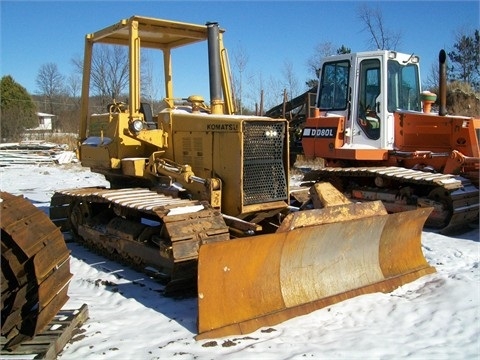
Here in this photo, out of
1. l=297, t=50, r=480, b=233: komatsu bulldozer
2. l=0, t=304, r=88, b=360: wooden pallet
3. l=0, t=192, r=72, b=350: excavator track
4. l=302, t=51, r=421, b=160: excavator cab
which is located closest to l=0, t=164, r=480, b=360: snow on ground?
l=0, t=304, r=88, b=360: wooden pallet

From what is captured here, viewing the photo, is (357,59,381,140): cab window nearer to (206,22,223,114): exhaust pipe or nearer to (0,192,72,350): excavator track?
(206,22,223,114): exhaust pipe

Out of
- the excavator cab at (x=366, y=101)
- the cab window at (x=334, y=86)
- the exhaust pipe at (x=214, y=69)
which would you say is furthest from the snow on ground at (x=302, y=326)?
the cab window at (x=334, y=86)

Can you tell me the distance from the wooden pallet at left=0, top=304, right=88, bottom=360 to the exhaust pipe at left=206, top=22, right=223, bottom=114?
138 inches

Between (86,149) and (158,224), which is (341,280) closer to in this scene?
(158,224)

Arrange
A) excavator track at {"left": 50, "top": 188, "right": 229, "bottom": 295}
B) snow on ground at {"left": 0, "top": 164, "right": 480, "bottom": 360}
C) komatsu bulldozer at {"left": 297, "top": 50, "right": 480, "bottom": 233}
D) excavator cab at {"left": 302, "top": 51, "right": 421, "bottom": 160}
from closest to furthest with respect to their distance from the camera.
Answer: snow on ground at {"left": 0, "top": 164, "right": 480, "bottom": 360}, excavator track at {"left": 50, "top": 188, "right": 229, "bottom": 295}, komatsu bulldozer at {"left": 297, "top": 50, "right": 480, "bottom": 233}, excavator cab at {"left": 302, "top": 51, "right": 421, "bottom": 160}

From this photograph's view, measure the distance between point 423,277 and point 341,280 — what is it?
1292mm

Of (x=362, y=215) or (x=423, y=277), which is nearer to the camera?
(x=362, y=215)

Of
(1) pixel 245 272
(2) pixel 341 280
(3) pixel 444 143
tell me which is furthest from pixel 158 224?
(3) pixel 444 143

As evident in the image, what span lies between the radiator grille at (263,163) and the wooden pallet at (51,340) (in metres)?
2.39

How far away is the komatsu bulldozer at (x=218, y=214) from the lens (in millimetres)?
4699

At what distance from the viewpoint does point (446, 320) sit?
4719mm

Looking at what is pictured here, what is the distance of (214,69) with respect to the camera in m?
7.01

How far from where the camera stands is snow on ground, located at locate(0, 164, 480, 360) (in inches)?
157

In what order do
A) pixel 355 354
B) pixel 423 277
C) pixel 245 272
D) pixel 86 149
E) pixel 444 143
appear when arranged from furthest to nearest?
pixel 444 143
pixel 86 149
pixel 423 277
pixel 245 272
pixel 355 354
